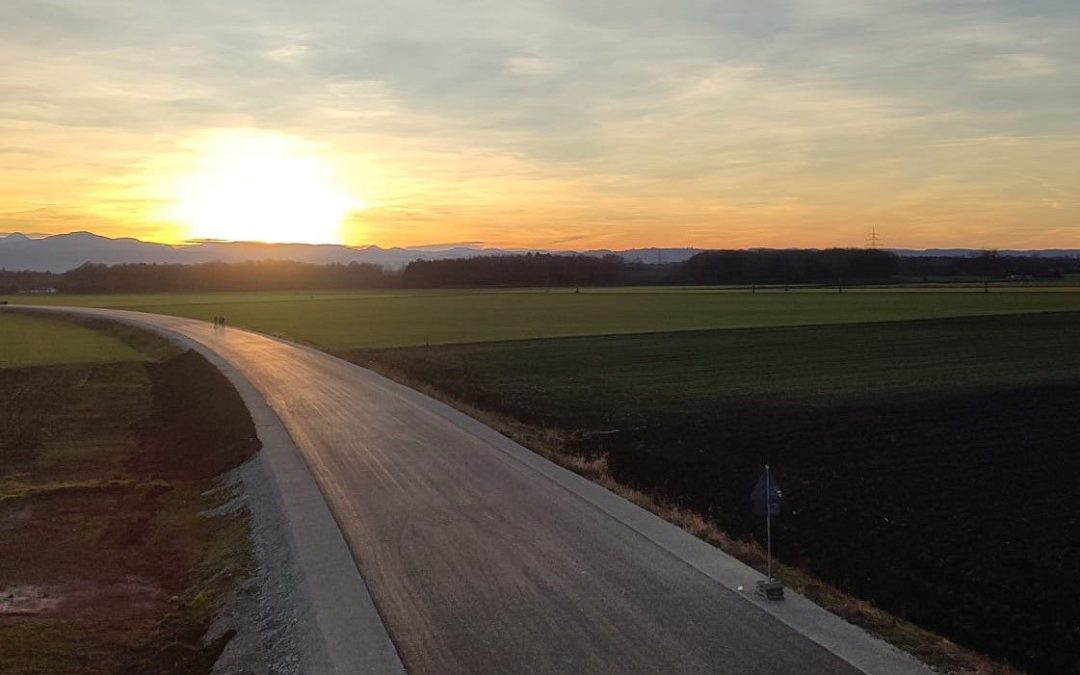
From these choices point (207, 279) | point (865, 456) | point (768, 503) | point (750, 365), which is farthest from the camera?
point (207, 279)

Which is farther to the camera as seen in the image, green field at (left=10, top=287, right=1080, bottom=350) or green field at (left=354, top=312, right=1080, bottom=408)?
green field at (left=10, top=287, right=1080, bottom=350)

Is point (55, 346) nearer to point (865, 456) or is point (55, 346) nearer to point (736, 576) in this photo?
point (865, 456)

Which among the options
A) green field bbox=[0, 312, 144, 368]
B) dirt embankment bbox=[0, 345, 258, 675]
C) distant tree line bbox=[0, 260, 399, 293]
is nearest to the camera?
dirt embankment bbox=[0, 345, 258, 675]

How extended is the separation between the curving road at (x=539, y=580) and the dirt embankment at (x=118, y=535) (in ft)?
5.73

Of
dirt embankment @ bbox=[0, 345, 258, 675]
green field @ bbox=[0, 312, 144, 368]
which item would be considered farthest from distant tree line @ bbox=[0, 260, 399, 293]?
dirt embankment @ bbox=[0, 345, 258, 675]

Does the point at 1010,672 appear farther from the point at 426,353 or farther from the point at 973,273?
the point at 973,273

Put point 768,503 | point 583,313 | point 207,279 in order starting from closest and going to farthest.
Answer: point 768,503 < point 583,313 < point 207,279

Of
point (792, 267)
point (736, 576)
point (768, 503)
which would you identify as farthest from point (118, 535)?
point (792, 267)

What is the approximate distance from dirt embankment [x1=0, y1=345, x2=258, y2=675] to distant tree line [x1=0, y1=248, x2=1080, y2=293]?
402ft

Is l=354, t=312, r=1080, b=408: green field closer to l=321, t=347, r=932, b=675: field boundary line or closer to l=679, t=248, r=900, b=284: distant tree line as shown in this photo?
l=321, t=347, r=932, b=675: field boundary line

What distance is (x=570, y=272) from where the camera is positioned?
6594 inches

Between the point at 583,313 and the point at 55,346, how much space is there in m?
39.3

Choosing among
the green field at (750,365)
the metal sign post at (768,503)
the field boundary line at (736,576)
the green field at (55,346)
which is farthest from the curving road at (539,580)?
the green field at (55,346)

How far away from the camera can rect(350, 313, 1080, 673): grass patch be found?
1111 centimetres
